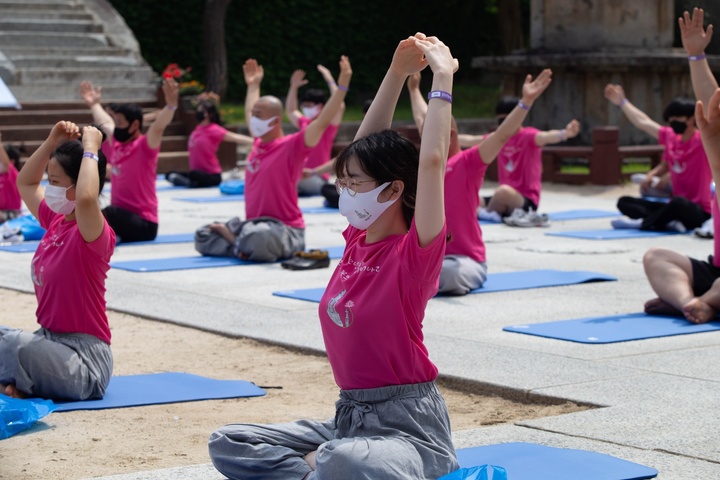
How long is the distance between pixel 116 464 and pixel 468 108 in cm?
2365

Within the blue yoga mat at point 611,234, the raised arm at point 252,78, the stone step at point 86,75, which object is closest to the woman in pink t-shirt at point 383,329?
the raised arm at point 252,78

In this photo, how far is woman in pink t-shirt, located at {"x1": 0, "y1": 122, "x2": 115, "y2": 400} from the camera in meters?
5.41

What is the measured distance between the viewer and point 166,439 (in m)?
A: 4.95

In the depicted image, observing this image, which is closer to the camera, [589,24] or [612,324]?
[612,324]

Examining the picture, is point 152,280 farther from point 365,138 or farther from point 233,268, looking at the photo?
point 365,138

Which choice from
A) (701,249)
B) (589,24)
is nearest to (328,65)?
(589,24)

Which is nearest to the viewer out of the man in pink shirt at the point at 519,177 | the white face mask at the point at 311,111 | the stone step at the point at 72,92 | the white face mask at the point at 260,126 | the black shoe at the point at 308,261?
the black shoe at the point at 308,261

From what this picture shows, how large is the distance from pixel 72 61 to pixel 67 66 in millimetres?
135

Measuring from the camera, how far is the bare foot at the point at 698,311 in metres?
7.07

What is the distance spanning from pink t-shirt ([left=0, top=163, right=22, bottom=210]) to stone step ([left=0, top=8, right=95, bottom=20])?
40.9 feet

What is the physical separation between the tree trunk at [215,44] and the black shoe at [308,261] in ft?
50.9

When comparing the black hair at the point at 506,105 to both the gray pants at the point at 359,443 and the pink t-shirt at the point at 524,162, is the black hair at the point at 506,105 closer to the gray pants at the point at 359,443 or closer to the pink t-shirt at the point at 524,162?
the pink t-shirt at the point at 524,162

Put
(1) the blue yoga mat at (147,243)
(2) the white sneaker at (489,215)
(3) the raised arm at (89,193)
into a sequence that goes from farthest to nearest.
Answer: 1. (2) the white sneaker at (489,215)
2. (1) the blue yoga mat at (147,243)
3. (3) the raised arm at (89,193)

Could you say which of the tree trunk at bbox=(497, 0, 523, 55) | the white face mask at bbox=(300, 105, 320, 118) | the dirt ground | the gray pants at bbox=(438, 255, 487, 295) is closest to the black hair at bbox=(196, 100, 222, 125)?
the white face mask at bbox=(300, 105, 320, 118)
